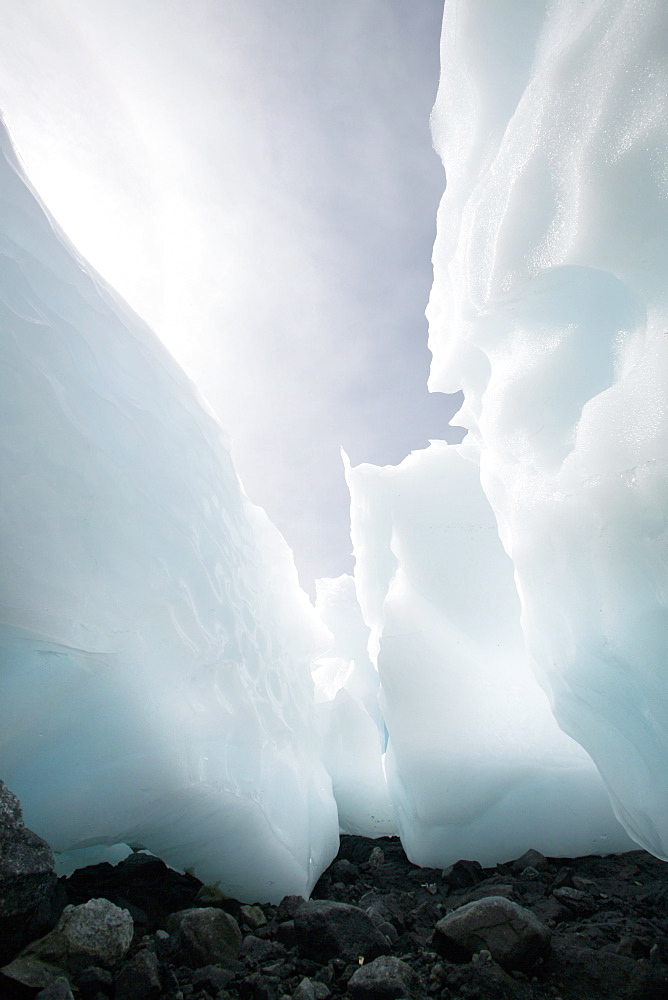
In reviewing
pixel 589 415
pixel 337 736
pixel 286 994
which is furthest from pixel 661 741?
pixel 337 736

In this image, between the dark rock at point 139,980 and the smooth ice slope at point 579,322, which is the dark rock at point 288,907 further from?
the smooth ice slope at point 579,322

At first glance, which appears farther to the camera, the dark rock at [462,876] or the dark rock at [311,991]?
the dark rock at [462,876]

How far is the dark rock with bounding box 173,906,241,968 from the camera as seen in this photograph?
1572 mm

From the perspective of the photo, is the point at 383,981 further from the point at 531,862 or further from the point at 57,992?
the point at 531,862

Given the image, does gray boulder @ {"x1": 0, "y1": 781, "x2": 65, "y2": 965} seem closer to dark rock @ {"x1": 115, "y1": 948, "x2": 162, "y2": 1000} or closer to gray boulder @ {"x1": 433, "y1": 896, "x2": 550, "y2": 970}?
dark rock @ {"x1": 115, "y1": 948, "x2": 162, "y2": 1000}

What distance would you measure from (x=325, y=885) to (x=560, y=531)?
8.12 ft

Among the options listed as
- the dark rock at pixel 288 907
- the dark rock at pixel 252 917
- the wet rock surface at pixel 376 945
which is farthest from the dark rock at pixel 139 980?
the dark rock at pixel 288 907

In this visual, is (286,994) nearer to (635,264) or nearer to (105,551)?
(105,551)

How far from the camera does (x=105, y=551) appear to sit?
2117mm

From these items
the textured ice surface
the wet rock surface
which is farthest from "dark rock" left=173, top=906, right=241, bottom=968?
the textured ice surface

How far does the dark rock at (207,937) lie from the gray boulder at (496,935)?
0.76 metres

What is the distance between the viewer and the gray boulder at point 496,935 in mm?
1562

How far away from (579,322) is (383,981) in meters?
2.88

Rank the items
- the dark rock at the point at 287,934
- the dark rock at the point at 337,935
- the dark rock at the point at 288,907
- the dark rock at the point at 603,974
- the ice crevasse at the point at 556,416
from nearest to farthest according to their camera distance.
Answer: the dark rock at the point at 603,974
the dark rock at the point at 337,935
the dark rock at the point at 287,934
the ice crevasse at the point at 556,416
the dark rock at the point at 288,907
